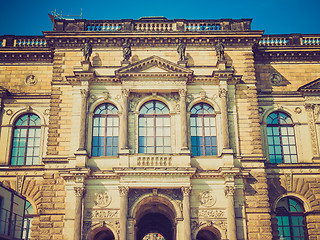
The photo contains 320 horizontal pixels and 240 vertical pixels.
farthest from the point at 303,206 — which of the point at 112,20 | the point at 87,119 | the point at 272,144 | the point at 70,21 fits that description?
the point at 70,21

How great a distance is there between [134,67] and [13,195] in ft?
31.7

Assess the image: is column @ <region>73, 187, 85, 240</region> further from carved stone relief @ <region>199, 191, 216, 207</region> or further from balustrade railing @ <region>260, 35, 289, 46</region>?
balustrade railing @ <region>260, 35, 289, 46</region>

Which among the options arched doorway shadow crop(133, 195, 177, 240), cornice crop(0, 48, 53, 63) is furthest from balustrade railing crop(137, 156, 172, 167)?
cornice crop(0, 48, 53, 63)

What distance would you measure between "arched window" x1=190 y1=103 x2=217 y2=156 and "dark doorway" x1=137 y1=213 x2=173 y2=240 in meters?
6.44

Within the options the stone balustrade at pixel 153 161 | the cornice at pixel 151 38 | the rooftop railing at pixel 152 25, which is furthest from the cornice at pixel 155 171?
the rooftop railing at pixel 152 25

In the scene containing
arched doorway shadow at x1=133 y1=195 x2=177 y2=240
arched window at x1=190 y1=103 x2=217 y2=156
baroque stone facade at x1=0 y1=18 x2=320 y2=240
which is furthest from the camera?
arched window at x1=190 y1=103 x2=217 y2=156

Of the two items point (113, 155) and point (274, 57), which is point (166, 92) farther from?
point (274, 57)

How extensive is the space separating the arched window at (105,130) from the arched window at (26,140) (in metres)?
4.15

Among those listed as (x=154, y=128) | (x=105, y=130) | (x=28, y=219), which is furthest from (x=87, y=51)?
(x=28, y=219)

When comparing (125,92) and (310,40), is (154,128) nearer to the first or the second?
(125,92)

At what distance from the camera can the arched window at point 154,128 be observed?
936 inches

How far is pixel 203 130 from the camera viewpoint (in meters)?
24.2

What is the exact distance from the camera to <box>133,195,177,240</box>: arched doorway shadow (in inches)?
900

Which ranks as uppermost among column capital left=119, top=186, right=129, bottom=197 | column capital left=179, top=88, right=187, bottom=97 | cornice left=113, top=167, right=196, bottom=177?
column capital left=179, top=88, right=187, bottom=97
